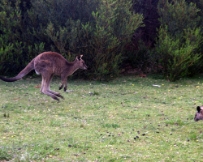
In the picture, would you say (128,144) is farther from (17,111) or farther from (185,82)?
(185,82)

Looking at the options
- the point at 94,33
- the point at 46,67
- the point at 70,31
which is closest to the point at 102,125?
the point at 46,67

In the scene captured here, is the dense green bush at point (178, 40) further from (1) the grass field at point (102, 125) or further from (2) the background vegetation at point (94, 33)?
(1) the grass field at point (102, 125)

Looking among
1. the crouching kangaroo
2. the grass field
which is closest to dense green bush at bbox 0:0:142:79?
the grass field

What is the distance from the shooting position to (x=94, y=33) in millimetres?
12711

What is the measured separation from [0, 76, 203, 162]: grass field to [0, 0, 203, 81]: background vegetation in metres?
1.83

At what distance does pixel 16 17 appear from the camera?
1352 cm

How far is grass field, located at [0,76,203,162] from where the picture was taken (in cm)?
541

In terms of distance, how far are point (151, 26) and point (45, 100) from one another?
7.63 metres

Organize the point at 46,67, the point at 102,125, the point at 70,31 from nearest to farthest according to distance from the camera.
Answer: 1. the point at 102,125
2. the point at 46,67
3. the point at 70,31

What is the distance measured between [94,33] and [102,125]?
245 inches

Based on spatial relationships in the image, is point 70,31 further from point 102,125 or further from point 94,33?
point 102,125

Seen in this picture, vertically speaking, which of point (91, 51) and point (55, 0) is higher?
point (55, 0)

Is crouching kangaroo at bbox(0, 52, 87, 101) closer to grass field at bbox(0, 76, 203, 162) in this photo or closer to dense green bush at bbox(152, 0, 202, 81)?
grass field at bbox(0, 76, 203, 162)

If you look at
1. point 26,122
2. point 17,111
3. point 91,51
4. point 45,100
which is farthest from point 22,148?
point 91,51
